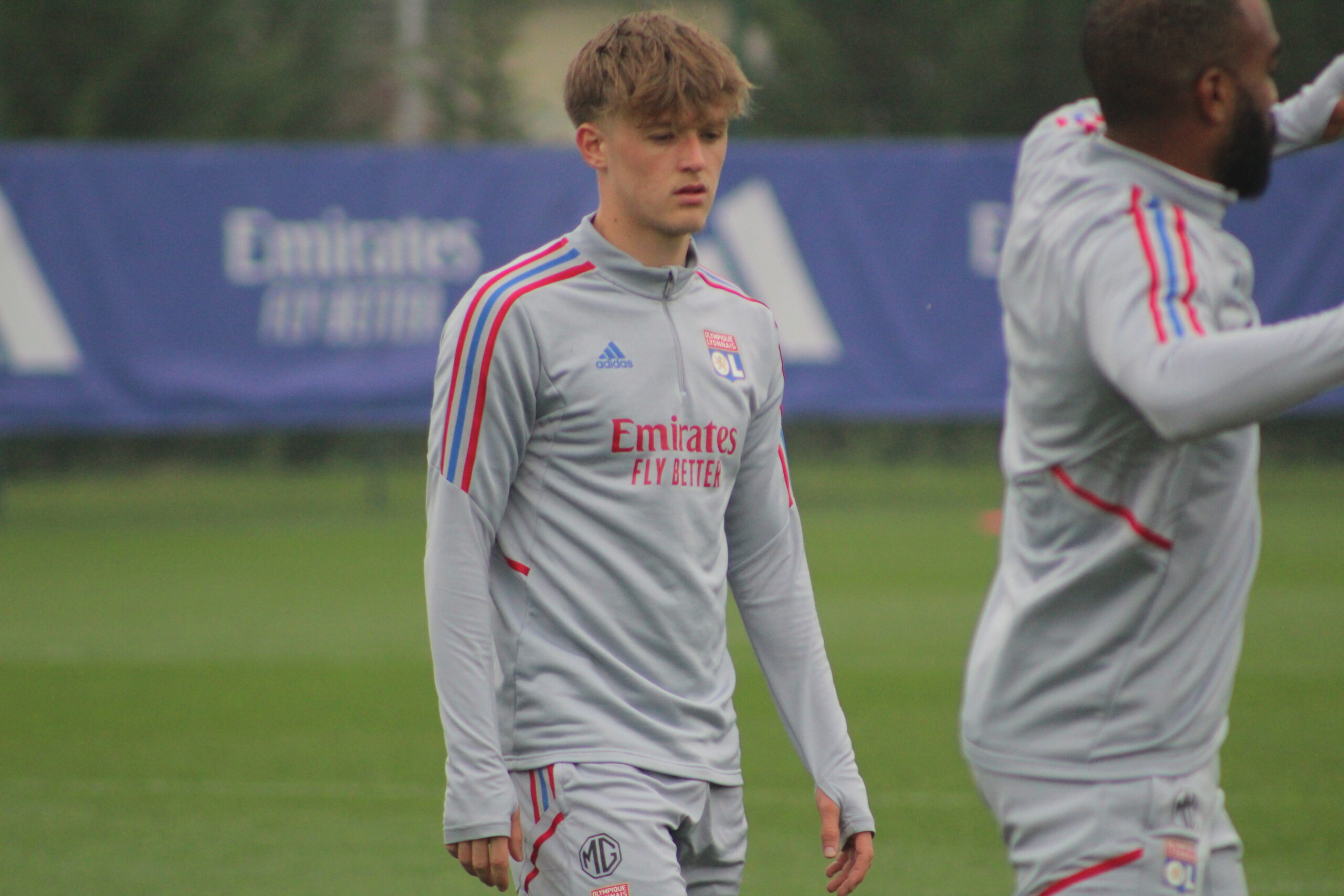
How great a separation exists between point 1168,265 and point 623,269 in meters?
1.16

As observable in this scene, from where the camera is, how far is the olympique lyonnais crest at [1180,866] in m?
2.67

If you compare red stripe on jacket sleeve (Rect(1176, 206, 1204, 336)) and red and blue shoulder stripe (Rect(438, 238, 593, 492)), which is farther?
red and blue shoulder stripe (Rect(438, 238, 593, 492))

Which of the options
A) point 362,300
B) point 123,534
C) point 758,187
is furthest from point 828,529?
point 123,534

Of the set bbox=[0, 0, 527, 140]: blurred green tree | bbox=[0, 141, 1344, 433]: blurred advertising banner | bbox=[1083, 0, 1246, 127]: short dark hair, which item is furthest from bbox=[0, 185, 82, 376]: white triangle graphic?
bbox=[1083, 0, 1246, 127]: short dark hair

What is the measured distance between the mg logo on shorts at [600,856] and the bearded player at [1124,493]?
639 millimetres

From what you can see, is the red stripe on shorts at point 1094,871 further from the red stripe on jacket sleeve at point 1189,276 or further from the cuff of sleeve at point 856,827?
the red stripe on jacket sleeve at point 1189,276

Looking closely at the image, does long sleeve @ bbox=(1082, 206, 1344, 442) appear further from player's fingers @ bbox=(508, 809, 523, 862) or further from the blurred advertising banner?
the blurred advertising banner

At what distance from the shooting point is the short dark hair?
2516mm

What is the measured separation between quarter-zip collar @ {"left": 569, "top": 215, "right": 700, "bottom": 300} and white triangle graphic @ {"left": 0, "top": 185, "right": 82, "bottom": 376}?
1325 cm

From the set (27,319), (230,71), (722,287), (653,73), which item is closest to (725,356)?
(722,287)

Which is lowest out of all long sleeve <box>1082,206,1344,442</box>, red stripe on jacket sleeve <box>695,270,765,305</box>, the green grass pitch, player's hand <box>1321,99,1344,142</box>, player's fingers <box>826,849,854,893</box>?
the green grass pitch

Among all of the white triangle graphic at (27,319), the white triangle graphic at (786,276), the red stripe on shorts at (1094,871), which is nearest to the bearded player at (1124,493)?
the red stripe on shorts at (1094,871)

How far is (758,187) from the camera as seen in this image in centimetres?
1639

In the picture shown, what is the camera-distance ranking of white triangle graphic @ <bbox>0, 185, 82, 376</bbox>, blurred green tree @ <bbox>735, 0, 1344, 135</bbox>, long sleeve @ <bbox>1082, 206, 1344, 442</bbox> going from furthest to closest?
blurred green tree @ <bbox>735, 0, 1344, 135</bbox>
white triangle graphic @ <bbox>0, 185, 82, 376</bbox>
long sleeve @ <bbox>1082, 206, 1344, 442</bbox>
